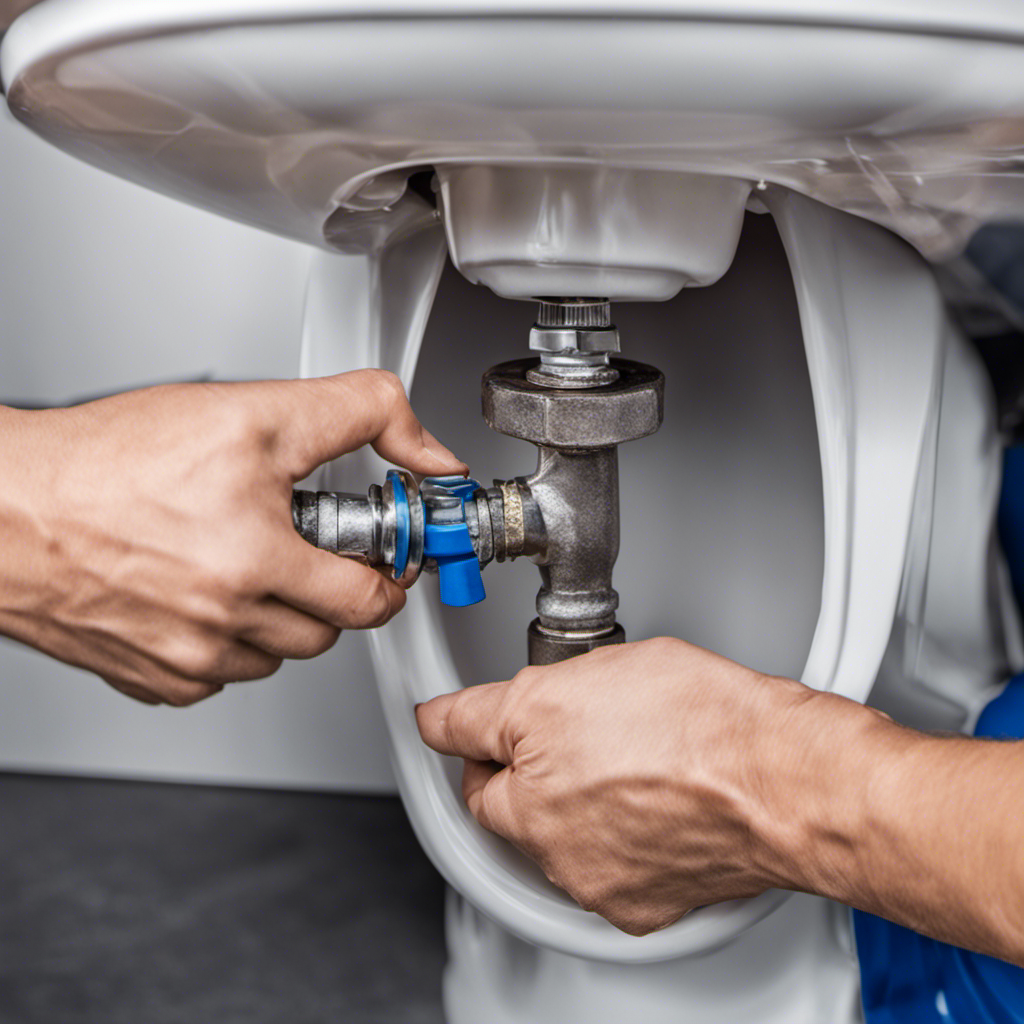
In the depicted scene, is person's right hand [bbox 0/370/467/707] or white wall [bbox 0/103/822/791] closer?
person's right hand [bbox 0/370/467/707]

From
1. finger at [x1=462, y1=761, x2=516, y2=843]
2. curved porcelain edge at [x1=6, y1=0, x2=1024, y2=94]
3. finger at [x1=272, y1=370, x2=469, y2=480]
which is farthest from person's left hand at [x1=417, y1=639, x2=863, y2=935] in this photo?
curved porcelain edge at [x1=6, y1=0, x2=1024, y2=94]

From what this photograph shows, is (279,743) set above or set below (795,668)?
below

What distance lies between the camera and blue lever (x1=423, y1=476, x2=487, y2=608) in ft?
1.44

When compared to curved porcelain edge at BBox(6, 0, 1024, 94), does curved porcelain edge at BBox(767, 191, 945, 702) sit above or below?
below

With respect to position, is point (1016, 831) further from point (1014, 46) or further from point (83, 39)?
point (83, 39)

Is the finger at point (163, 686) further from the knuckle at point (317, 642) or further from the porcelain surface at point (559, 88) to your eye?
the porcelain surface at point (559, 88)

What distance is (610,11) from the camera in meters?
0.25

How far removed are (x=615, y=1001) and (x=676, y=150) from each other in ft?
1.49

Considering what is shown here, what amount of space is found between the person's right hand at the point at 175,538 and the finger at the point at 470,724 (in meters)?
0.09

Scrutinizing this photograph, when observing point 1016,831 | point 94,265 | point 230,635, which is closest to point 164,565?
point 230,635

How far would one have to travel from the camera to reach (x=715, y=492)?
26.2 inches

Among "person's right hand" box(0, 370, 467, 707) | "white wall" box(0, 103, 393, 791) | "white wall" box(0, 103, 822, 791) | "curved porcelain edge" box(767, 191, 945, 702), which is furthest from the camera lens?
"white wall" box(0, 103, 393, 791)

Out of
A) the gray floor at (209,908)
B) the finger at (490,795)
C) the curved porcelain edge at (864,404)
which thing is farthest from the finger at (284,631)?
the gray floor at (209,908)

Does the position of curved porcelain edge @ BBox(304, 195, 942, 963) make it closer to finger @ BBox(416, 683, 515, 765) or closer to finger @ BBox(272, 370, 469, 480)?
finger @ BBox(416, 683, 515, 765)
